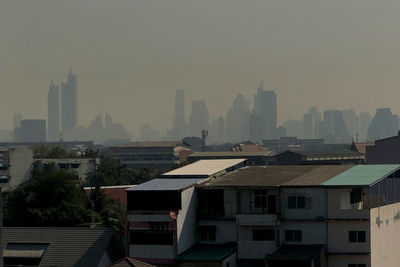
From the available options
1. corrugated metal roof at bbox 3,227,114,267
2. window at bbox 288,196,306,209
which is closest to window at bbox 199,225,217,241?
window at bbox 288,196,306,209

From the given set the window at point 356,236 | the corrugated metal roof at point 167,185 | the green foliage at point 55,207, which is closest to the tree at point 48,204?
the green foliage at point 55,207

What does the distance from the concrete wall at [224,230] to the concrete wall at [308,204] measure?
297cm

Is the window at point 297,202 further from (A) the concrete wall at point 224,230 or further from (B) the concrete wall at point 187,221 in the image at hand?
(B) the concrete wall at point 187,221

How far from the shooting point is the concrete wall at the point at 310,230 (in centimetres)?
4800

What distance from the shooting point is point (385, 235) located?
50219mm

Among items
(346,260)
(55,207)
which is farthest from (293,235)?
(55,207)

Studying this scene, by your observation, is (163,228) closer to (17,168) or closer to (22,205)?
(22,205)

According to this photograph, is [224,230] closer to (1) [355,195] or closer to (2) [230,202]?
(2) [230,202]

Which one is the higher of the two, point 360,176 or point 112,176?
point 360,176

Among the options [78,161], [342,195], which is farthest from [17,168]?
[342,195]

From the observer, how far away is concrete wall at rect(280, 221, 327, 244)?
157 feet

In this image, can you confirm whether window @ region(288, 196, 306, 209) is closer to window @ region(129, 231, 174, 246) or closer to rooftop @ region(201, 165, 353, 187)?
rooftop @ region(201, 165, 353, 187)

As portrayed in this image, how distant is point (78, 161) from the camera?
140m

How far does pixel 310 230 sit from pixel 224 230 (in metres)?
4.86
